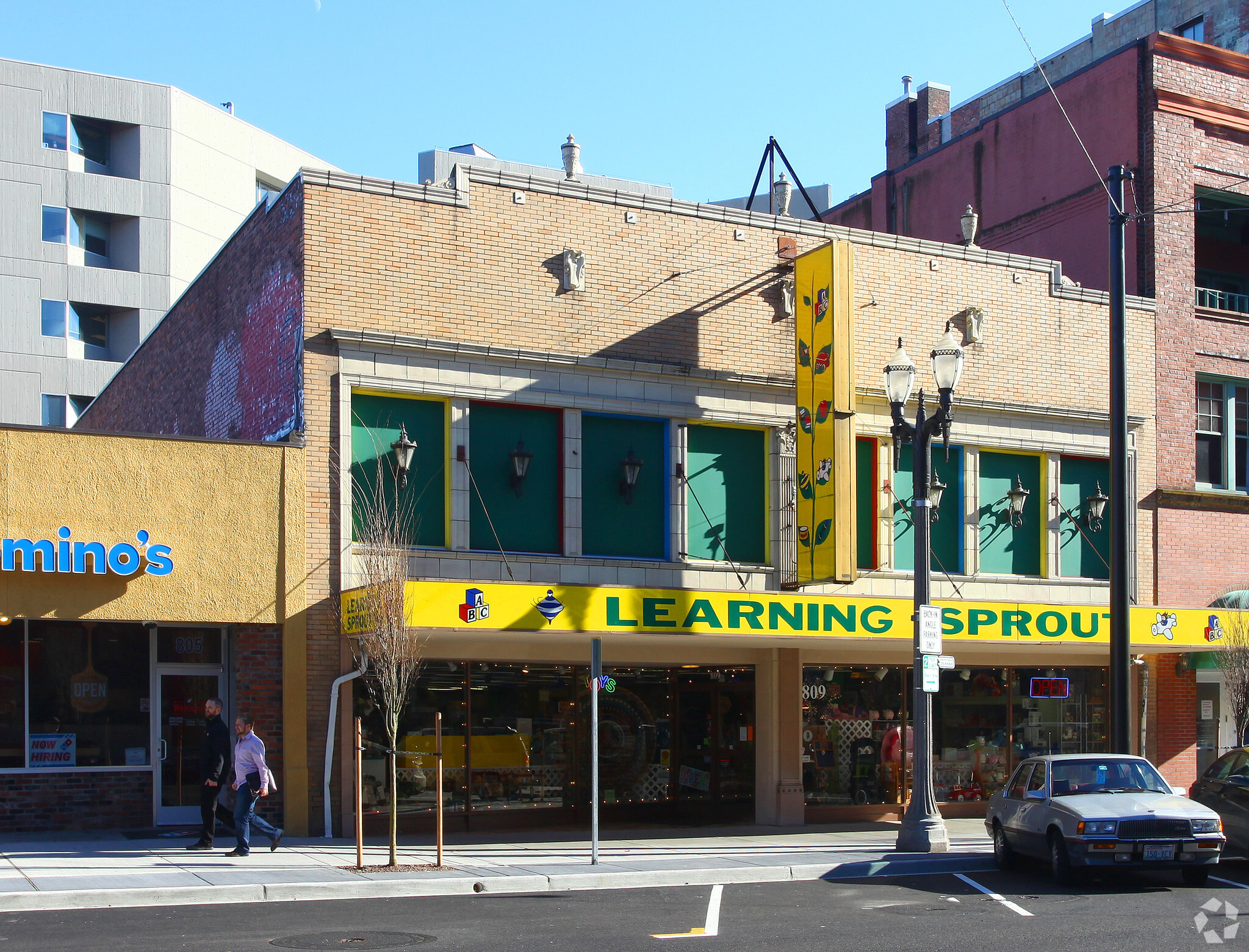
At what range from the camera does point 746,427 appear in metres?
21.1

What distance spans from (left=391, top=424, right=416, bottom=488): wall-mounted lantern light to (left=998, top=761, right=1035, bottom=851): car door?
840 centimetres

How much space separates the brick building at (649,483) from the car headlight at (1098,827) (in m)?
5.61

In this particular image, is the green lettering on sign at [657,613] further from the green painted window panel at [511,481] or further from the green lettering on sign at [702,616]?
the green painted window panel at [511,481]

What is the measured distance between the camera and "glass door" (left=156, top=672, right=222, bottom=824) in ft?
60.1

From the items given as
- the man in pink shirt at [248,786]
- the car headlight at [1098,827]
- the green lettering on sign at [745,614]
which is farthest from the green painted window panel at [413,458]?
the car headlight at [1098,827]

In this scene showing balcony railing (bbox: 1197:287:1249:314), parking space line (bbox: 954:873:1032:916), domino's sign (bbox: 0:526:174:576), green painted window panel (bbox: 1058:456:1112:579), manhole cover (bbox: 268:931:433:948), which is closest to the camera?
manhole cover (bbox: 268:931:433:948)

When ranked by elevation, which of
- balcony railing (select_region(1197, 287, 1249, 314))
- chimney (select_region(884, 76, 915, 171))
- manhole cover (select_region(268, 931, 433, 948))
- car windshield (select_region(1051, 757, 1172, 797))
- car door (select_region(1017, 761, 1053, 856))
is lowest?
manhole cover (select_region(268, 931, 433, 948))

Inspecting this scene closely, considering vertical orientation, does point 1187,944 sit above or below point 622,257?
below

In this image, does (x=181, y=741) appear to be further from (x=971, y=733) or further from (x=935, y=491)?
(x=971, y=733)

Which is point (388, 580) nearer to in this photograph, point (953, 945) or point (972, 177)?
point (953, 945)

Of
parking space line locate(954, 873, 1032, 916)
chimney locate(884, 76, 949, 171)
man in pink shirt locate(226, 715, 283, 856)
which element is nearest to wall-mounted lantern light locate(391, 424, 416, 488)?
man in pink shirt locate(226, 715, 283, 856)

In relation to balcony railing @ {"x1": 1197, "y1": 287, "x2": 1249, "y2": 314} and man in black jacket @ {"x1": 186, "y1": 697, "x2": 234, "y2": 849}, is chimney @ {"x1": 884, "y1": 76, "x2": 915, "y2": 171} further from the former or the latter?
man in black jacket @ {"x1": 186, "y1": 697, "x2": 234, "y2": 849}

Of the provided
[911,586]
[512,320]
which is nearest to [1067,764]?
[911,586]

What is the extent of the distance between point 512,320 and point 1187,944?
12.0m
